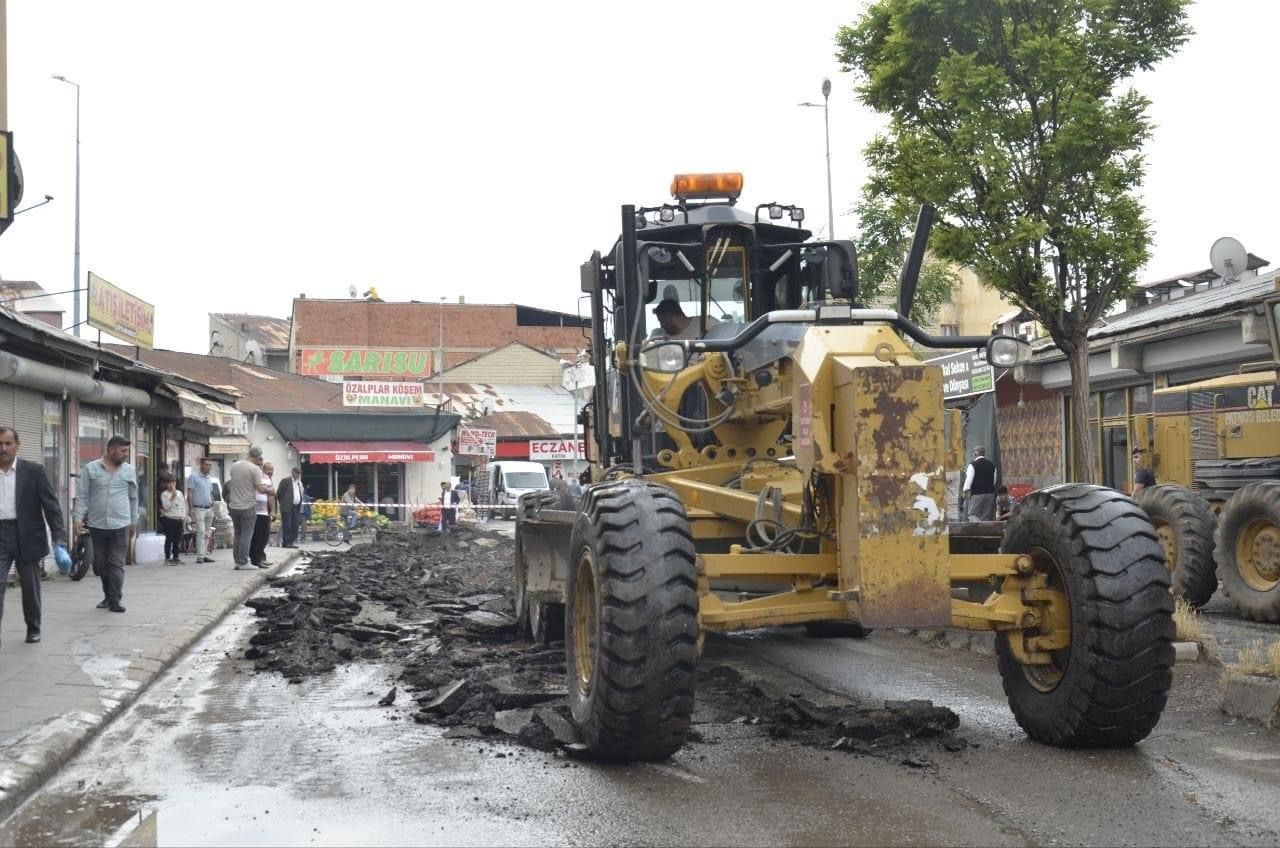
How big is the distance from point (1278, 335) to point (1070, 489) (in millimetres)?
7679

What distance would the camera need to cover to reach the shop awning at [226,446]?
3706 centimetres

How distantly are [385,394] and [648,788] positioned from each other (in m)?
48.8

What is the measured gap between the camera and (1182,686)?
29.1 ft

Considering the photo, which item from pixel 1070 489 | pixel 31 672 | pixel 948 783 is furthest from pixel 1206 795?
pixel 31 672

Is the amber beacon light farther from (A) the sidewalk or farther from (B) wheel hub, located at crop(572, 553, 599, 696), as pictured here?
(A) the sidewalk

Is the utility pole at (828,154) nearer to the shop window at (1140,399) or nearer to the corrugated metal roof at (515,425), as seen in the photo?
the shop window at (1140,399)

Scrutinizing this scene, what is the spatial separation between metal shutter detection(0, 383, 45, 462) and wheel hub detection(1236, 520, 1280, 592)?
1323cm

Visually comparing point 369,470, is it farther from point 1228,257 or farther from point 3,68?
point 3,68

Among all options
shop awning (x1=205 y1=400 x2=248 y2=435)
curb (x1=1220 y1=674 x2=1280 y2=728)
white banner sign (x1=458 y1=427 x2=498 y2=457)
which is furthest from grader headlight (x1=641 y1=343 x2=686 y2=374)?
white banner sign (x1=458 y1=427 x2=498 y2=457)

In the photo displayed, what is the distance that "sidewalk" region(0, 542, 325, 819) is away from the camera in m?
7.24

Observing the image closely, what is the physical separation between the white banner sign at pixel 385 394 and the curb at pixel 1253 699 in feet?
154

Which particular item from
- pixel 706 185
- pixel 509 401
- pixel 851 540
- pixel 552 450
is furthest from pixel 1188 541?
pixel 509 401

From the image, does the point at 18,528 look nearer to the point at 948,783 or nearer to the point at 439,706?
the point at 439,706

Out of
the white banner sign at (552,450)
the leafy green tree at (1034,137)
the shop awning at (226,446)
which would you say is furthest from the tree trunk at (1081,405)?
the white banner sign at (552,450)
